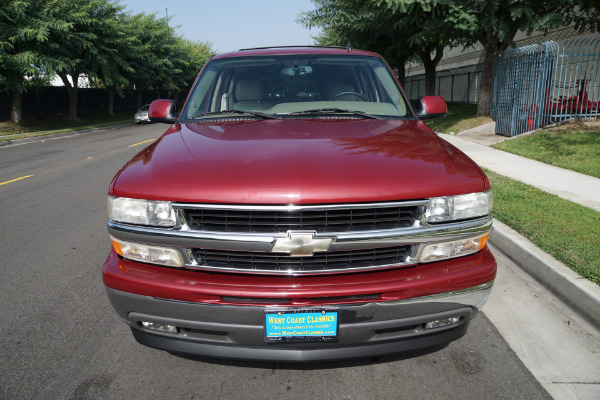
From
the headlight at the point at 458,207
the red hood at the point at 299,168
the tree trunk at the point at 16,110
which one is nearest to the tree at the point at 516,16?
the red hood at the point at 299,168

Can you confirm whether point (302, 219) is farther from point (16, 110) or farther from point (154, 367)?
point (16, 110)

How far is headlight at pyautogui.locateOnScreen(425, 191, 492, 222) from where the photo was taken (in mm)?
2225

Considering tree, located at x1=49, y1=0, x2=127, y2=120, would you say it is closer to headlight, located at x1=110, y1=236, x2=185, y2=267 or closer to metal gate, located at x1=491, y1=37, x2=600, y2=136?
metal gate, located at x1=491, y1=37, x2=600, y2=136

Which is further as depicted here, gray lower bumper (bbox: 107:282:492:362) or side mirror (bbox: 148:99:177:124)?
side mirror (bbox: 148:99:177:124)

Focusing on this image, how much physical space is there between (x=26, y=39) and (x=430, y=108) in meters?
24.1

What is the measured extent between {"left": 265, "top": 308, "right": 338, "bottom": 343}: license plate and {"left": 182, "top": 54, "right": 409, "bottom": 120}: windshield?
1.79 metres

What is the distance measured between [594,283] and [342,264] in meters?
2.31

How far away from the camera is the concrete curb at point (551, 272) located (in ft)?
10.5

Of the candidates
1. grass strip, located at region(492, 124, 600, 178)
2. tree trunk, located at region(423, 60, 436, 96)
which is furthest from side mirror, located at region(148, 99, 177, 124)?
tree trunk, located at region(423, 60, 436, 96)

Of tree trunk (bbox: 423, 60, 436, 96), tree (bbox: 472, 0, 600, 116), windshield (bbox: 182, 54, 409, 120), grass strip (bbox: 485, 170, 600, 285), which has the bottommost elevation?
grass strip (bbox: 485, 170, 600, 285)

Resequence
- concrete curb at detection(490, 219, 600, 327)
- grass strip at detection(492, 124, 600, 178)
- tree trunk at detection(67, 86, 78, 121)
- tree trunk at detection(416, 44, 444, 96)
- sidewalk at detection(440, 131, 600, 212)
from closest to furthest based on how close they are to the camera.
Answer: concrete curb at detection(490, 219, 600, 327) < sidewalk at detection(440, 131, 600, 212) < grass strip at detection(492, 124, 600, 178) < tree trunk at detection(416, 44, 444, 96) < tree trunk at detection(67, 86, 78, 121)

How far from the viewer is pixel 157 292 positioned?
7.20 ft

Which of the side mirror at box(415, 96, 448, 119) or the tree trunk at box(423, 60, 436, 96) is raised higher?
the tree trunk at box(423, 60, 436, 96)

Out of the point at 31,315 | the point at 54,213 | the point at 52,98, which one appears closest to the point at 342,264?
the point at 31,315
